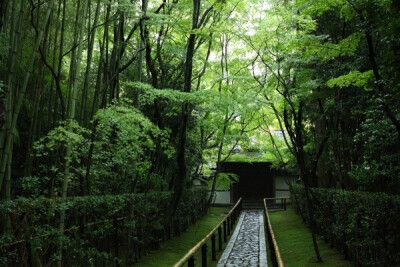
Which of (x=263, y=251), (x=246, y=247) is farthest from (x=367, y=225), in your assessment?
(x=246, y=247)

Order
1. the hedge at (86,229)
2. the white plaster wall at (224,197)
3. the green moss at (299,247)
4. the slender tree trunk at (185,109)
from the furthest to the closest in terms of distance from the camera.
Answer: the white plaster wall at (224,197) → the slender tree trunk at (185,109) → the green moss at (299,247) → the hedge at (86,229)

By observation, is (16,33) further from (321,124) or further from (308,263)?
(321,124)

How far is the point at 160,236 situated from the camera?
11.3 m

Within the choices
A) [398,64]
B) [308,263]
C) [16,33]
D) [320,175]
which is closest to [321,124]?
[320,175]

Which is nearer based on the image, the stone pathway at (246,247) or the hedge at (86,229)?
the hedge at (86,229)

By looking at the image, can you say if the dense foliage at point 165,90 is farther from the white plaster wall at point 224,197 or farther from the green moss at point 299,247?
the white plaster wall at point 224,197

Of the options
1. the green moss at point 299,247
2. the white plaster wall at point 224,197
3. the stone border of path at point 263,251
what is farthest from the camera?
the white plaster wall at point 224,197

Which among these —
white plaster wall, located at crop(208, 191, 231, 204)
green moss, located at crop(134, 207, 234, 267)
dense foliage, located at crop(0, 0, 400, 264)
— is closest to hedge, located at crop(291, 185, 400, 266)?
dense foliage, located at crop(0, 0, 400, 264)

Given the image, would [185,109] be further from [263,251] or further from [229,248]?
[263,251]

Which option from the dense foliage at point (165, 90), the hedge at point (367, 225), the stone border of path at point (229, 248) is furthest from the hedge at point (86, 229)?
the hedge at point (367, 225)

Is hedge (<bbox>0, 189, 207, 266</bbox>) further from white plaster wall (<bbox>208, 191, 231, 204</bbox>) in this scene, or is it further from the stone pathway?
white plaster wall (<bbox>208, 191, 231, 204</bbox>)

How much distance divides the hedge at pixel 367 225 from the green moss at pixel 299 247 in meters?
0.35

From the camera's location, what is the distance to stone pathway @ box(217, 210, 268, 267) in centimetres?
916

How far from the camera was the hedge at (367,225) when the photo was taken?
18.3 feet
